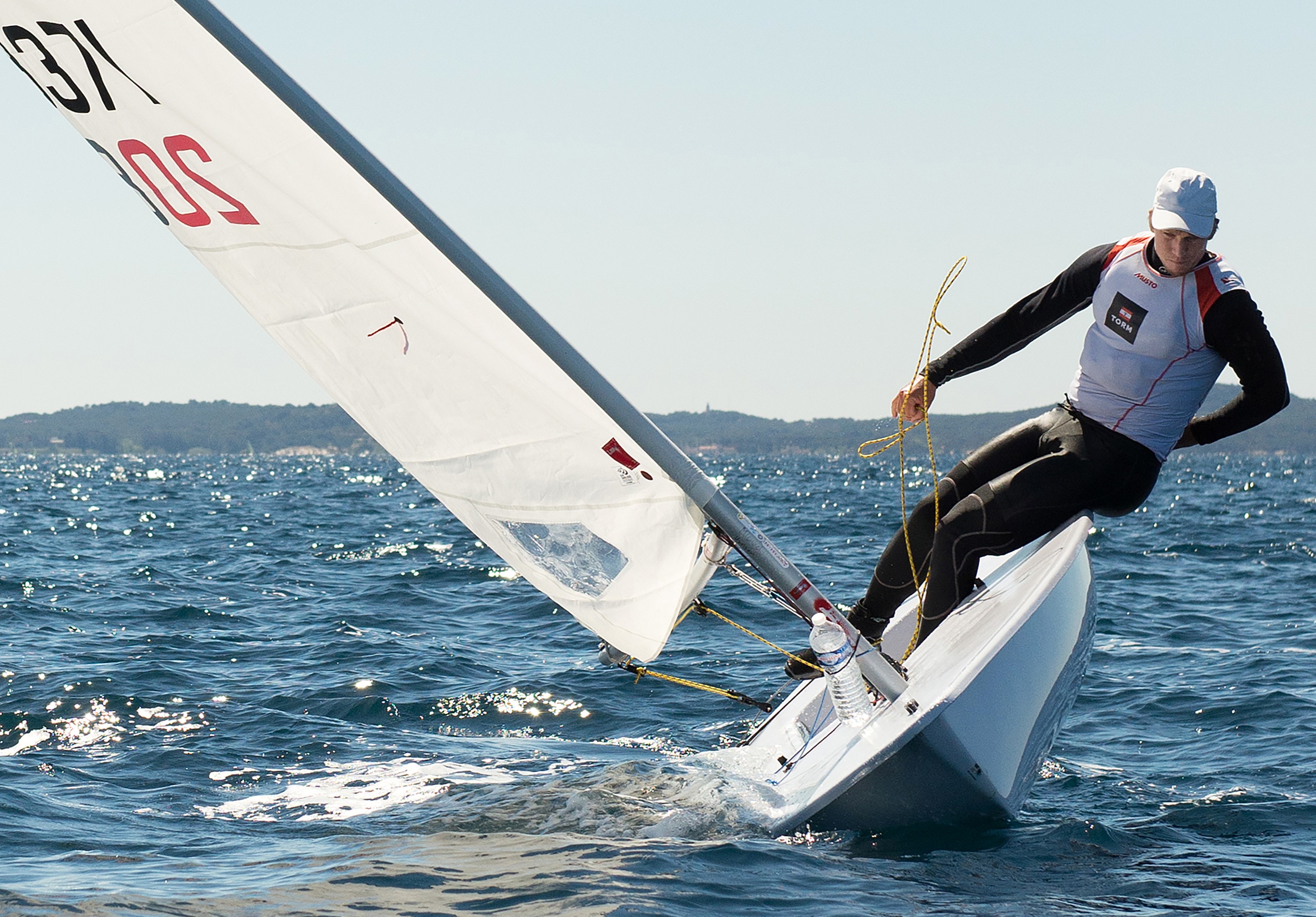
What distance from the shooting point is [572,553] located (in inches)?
178

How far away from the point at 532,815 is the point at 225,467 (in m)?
87.7

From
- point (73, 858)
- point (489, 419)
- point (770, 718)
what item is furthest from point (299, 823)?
point (770, 718)

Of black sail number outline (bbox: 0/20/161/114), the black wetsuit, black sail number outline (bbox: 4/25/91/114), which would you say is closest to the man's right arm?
the black wetsuit

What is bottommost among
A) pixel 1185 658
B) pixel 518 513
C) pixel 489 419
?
pixel 1185 658

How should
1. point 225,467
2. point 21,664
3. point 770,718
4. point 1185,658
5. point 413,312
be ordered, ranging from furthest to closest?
point 225,467
point 1185,658
point 21,664
point 770,718
point 413,312

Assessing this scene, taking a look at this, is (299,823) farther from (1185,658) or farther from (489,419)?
(1185,658)

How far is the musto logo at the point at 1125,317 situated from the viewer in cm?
430

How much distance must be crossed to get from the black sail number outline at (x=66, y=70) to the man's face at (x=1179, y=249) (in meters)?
3.38

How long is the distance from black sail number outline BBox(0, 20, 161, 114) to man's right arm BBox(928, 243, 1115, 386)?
3085 mm

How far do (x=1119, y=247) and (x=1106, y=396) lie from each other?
549mm

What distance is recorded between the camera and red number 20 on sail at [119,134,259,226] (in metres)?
3.97

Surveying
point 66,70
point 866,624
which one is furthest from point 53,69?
point 866,624

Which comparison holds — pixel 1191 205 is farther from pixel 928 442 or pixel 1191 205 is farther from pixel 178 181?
pixel 178 181

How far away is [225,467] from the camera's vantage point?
285 feet
